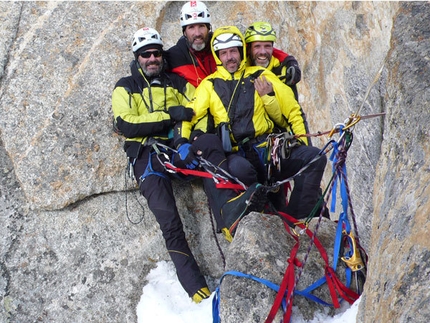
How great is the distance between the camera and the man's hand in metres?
7.22

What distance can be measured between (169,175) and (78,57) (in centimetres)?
238

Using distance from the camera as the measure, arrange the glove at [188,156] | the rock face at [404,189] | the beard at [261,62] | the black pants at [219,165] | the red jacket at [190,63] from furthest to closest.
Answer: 1. the red jacket at [190,63]
2. the beard at [261,62]
3. the glove at [188,156]
4. the black pants at [219,165]
5. the rock face at [404,189]

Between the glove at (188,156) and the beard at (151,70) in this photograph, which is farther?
the beard at (151,70)

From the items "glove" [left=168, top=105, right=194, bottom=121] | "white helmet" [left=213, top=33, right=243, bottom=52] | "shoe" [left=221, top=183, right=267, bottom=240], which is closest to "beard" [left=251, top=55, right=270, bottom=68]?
"white helmet" [left=213, top=33, right=243, bottom=52]

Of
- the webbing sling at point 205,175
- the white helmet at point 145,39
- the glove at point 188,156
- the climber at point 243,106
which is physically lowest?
the webbing sling at point 205,175

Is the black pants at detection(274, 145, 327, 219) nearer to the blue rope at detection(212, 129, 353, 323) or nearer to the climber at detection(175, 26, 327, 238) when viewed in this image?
the climber at detection(175, 26, 327, 238)

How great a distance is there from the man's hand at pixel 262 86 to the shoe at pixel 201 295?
2.29 meters

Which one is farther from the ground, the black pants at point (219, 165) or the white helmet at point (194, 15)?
the white helmet at point (194, 15)

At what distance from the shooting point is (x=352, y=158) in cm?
837

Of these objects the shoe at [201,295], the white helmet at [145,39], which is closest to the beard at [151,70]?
the white helmet at [145,39]

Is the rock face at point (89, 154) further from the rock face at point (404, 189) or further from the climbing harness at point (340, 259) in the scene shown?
the rock face at point (404, 189)

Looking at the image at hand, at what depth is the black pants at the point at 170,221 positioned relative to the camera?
23.3 feet

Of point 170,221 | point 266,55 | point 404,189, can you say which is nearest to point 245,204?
point 170,221

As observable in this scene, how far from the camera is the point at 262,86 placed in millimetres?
7230
